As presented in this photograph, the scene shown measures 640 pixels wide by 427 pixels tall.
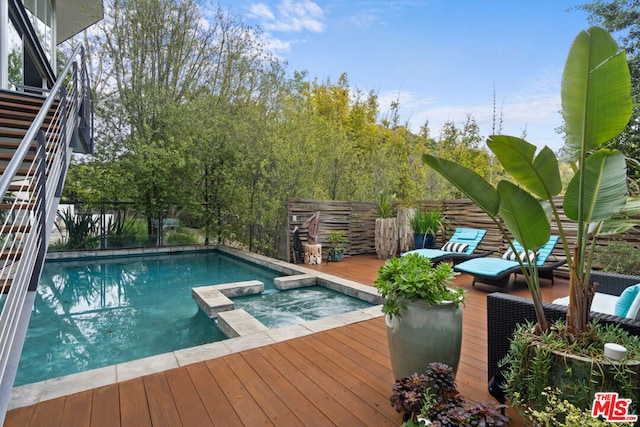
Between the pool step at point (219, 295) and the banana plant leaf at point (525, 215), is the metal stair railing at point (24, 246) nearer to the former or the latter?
the pool step at point (219, 295)

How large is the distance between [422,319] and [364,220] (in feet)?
22.8

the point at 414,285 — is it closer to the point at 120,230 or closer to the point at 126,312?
the point at 126,312

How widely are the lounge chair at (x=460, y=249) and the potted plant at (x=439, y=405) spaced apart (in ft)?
14.7

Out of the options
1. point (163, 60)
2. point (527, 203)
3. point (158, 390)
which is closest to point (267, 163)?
point (163, 60)

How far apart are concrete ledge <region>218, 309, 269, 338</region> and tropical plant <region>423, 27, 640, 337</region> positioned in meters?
2.54

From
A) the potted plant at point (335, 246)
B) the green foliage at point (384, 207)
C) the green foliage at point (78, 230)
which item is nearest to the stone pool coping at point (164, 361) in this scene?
the potted plant at point (335, 246)

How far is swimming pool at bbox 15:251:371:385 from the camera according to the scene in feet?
11.5

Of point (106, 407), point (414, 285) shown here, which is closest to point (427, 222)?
point (414, 285)

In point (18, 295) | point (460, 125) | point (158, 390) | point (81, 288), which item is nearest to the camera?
point (18, 295)

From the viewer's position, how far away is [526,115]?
10.3 meters

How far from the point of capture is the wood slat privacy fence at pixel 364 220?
7230 mm

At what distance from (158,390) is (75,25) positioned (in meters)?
12.7

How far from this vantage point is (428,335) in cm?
205

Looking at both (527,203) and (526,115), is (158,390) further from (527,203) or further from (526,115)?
(526,115)
